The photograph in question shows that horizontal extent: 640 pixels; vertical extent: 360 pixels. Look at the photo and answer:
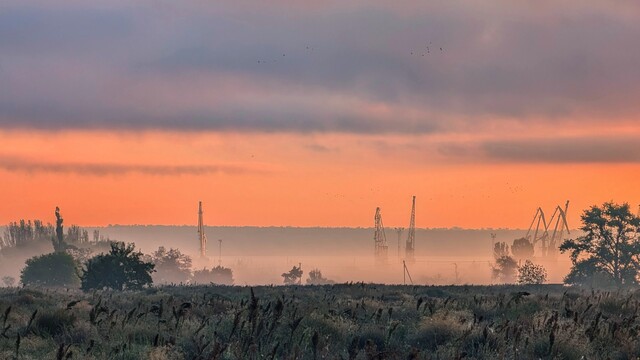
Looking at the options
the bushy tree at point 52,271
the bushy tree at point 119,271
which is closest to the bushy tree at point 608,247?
the bushy tree at point 119,271

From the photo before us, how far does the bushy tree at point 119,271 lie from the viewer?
72.1 metres

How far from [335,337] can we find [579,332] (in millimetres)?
4382

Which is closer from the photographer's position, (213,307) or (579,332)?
(579,332)

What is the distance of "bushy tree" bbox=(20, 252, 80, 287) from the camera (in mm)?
119125

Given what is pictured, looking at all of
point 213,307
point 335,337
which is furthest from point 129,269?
point 335,337

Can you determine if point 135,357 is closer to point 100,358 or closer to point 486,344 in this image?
point 100,358

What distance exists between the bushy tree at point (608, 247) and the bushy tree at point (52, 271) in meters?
78.2

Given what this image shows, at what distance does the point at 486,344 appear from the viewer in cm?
1162

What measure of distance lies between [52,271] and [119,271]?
52.6m

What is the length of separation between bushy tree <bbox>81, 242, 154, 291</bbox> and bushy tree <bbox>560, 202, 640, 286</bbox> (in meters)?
58.6

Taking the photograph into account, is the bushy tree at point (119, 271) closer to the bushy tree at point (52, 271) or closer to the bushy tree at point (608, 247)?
the bushy tree at point (52, 271)

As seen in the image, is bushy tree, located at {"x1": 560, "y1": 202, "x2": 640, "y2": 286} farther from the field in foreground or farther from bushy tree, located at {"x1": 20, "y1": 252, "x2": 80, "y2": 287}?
the field in foreground

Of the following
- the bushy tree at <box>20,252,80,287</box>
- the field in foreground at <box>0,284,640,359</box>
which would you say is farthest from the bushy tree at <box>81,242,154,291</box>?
the field in foreground at <box>0,284,640,359</box>

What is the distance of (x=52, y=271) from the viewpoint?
120 m
